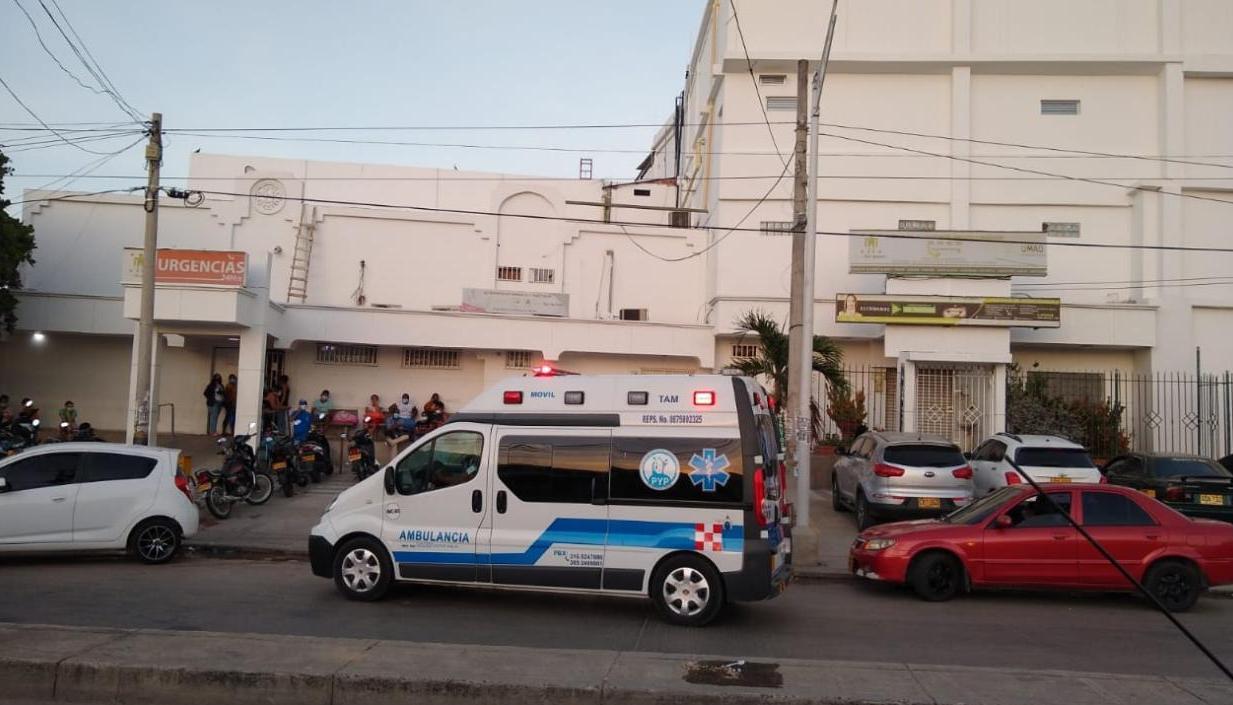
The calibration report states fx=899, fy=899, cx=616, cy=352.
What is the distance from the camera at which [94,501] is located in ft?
36.8

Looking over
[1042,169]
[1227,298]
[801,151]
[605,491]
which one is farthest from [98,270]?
[1227,298]

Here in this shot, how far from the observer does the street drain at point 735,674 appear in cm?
635

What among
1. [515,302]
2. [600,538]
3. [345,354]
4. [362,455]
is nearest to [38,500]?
[362,455]

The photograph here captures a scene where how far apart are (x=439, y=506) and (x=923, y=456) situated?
809 centimetres

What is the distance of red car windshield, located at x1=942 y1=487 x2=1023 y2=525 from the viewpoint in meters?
10.4

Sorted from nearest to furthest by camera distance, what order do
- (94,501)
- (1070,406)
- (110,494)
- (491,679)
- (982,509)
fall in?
1. (491,679)
2. (982,509)
3. (94,501)
4. (110,494)
5. (1070,406)

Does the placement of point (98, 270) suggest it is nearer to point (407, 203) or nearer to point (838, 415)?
point (407, 203)

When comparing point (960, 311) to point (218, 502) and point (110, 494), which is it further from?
point (110, 494)

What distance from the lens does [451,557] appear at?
8.95 metres

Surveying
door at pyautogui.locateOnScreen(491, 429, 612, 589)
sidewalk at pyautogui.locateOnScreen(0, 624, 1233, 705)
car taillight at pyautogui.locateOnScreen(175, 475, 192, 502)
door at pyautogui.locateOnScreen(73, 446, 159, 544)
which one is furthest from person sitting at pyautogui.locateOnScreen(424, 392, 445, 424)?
sidewalk at pyautogui.locateOnScreen(0, 624, 1233, 705)

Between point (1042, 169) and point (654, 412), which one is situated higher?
point (1042, 169)

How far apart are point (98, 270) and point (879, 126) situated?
22.3 meters

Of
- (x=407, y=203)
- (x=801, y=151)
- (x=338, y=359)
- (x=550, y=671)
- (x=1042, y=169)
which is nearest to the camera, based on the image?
(x=550, y=671)

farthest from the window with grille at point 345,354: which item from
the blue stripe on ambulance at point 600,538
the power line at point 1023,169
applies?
the blue stripe on ambulance at point 600,538
